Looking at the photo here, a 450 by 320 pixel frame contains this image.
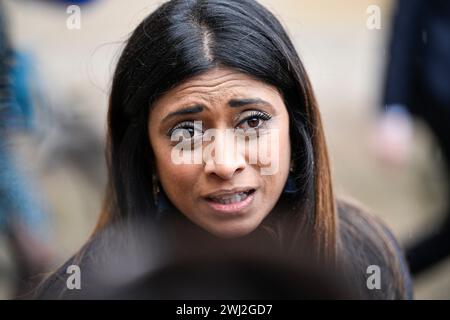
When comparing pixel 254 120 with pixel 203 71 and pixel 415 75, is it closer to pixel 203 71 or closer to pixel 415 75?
pixel 203 71

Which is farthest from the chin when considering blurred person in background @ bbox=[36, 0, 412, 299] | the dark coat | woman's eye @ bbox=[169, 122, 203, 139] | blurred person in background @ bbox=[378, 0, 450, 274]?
blurred person in background @ bbox=[378, 0, 450, 274]

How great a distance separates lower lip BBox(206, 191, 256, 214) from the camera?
4.77 feet

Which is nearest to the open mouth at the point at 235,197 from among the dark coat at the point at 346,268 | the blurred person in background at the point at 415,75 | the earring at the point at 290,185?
the earring at the point at 290,185

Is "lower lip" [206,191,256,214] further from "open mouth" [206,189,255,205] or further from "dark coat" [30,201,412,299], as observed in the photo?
"dark coat" [30,201,412,299]

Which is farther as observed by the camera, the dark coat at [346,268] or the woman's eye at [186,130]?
the dark coat at [346,268]

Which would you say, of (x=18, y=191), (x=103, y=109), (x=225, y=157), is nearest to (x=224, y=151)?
(x=225, y=157)

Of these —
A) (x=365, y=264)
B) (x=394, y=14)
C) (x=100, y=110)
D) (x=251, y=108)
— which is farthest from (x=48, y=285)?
(x=394, y=14)

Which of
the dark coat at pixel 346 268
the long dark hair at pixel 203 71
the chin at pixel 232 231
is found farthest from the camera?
the dark coat at pixel 346 268

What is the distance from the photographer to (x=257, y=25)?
4.62ft

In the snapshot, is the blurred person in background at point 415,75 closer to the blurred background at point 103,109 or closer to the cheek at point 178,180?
the blurred background at point 103,109

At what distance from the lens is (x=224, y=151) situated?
4.67 ft

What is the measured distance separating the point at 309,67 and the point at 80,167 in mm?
647

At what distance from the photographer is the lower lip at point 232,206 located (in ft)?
4.77

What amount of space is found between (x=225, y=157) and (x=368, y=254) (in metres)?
0.47
